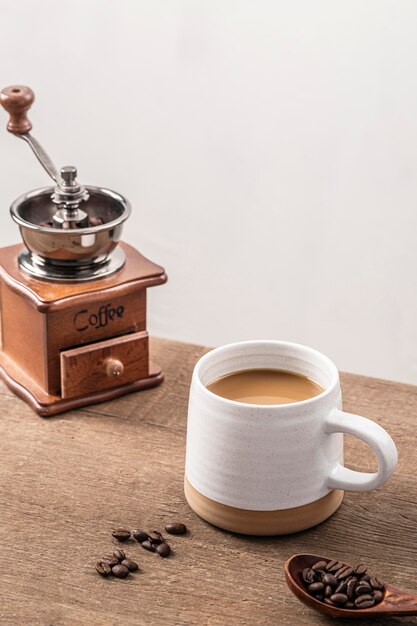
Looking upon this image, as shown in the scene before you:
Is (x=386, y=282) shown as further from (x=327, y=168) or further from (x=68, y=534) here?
(x=68, y=534)

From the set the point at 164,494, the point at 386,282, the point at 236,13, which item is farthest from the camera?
the point at 386,282

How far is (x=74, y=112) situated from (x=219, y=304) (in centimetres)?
63

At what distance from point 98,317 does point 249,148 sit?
4.15 ft

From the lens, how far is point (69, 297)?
122 centimetres

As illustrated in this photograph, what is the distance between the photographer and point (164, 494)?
1.08 metres

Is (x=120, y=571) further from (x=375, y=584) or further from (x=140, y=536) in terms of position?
(x=375, y=584)

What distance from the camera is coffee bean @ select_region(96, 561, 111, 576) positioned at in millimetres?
943

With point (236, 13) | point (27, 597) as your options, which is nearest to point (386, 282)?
point (236, 13)

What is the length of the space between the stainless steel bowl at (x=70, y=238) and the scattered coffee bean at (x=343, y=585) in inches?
20.1

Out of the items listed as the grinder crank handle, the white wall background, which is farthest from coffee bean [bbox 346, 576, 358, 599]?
the white wall background

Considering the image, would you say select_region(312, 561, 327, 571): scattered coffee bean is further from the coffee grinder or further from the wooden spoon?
the coffee grinder

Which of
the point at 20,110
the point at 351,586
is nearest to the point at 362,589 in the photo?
the point at 351,586

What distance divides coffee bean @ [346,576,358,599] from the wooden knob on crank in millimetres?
713

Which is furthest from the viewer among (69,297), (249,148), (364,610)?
(249,148)
